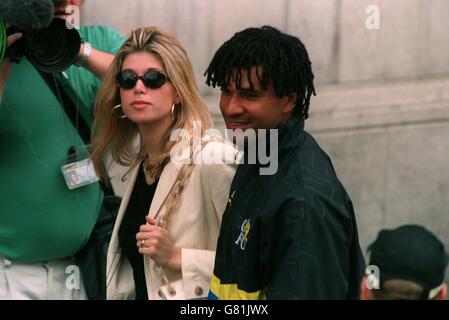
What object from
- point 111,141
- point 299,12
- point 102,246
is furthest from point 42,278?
point 299,12

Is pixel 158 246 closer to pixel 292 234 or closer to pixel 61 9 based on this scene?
pixel 292 234

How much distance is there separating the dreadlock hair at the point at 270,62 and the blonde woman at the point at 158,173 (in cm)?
60

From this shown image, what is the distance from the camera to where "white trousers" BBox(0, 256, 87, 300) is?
514 centimetres

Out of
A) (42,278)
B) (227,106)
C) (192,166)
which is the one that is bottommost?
(42,278)

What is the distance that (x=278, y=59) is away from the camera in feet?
13.6

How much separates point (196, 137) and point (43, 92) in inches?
29.4

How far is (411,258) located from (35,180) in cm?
→ 184

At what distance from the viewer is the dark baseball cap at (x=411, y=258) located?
3883 millimetres

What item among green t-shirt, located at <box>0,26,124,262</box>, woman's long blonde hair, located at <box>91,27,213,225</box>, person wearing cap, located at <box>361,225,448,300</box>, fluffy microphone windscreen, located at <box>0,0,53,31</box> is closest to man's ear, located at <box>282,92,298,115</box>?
person wearing cap, located at <box>361,225,448,300</box>

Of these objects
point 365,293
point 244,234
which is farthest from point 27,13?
point 365,293

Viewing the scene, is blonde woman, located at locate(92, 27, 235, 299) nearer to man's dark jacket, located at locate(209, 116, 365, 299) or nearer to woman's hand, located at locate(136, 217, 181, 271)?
woman's hand, located at locate(136, 217, 181, 271)

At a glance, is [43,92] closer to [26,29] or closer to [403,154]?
[26,29]

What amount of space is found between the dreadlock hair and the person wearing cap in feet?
1.92

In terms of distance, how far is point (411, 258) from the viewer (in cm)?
388
